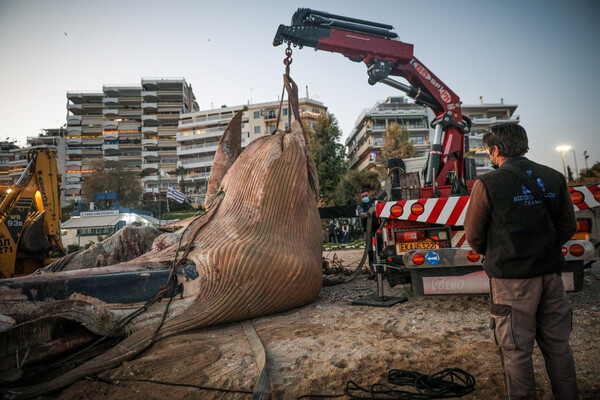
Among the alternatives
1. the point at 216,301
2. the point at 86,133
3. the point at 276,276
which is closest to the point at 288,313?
the point at 276,276

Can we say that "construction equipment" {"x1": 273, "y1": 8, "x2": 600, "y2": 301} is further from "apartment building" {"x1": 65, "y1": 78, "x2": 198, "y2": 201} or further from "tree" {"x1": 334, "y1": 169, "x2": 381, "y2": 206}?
"apartment building" {"x1": 65, "y1": 78, "x2": 198, "y2": 201}

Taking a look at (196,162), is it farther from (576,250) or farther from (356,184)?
(576,250)

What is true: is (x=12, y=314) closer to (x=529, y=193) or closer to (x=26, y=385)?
(x=26, y=385)

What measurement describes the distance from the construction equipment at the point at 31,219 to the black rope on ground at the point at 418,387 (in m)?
8.39

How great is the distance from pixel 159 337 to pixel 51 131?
268ft

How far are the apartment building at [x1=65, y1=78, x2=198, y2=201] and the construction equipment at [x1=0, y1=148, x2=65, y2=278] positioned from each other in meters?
54.8

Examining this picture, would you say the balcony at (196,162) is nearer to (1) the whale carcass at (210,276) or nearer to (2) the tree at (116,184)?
(2) the tree at (116,184)

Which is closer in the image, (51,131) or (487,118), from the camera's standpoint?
(487,118)

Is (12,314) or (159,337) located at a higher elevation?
(12,314)

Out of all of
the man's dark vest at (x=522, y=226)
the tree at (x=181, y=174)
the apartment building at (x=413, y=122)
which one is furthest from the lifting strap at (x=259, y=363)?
the tree at (x=181, y=174)

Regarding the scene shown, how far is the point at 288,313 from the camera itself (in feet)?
13.4

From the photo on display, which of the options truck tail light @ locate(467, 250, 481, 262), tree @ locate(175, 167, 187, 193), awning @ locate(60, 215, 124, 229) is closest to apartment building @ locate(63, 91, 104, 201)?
tree @ locate(175, 167, 187, 193)

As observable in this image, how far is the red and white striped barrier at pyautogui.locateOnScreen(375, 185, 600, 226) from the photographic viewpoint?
3744 millimetres

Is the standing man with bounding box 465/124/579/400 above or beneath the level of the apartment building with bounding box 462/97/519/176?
beneath
